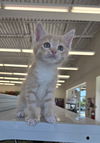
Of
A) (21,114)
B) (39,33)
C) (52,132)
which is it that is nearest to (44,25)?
(39,33)

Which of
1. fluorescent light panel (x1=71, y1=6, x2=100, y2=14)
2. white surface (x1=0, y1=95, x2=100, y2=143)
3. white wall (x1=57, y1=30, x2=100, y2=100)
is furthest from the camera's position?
white wall (x1=57, y1=30, x2=100, y2=100)

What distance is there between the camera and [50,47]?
46.5 inches

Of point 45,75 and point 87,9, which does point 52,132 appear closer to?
point 45,75

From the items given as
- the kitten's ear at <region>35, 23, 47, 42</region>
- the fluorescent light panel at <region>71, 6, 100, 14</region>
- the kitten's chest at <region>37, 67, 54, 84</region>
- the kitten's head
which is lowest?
the kitten's chest at <region>37, 67, 54, 84</region>

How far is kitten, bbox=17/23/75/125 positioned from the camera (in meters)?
1.16

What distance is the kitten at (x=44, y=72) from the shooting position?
1.16 meters

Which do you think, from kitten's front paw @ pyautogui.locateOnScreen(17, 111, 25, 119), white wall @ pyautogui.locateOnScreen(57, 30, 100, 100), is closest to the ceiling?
white wall @ pyautogui.locateOnScreen(57, 30, 100, 100)

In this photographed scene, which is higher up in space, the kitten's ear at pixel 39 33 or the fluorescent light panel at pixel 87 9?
the fluorescent light panel at pixel 87 9

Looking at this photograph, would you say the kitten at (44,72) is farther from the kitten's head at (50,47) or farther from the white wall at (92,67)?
the white wall at (92,67)

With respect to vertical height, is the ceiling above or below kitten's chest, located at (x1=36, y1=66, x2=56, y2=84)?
above

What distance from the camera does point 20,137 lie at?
0.87 metres

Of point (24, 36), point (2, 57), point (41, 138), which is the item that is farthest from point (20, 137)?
point (2, 57)

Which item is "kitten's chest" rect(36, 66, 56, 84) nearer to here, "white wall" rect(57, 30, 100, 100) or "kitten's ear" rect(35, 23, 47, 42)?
"kitten's ear" rect(35, 23, 47, 42)

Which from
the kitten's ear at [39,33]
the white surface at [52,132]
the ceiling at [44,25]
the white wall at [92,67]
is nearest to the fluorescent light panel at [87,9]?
the ceiling at [44,25]
